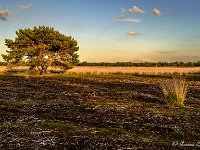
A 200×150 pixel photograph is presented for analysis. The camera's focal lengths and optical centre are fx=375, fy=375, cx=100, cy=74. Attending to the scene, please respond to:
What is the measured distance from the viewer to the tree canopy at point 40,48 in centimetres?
7412

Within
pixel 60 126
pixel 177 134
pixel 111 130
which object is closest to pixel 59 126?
pixel 60 126

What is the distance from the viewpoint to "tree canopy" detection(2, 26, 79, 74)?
74.1 meters

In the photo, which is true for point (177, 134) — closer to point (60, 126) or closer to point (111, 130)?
point (111, 130)

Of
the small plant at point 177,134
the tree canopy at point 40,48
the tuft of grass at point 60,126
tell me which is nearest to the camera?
the small plant at point 177,134

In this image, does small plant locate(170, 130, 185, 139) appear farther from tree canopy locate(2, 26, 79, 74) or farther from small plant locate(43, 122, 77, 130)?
tree canopy locate(2, 26, 79, 74)

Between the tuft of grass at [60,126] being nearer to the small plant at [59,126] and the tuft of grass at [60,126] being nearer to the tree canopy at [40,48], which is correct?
the small plant at [59,126]

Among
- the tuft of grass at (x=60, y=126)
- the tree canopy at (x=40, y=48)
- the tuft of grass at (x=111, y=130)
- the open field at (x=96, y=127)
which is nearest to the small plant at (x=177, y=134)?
the open field at (x=96, y=127)

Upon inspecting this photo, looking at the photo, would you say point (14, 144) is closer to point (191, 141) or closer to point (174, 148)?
point (174, 148)

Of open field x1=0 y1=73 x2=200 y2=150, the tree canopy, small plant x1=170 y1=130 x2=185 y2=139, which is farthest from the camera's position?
the tree canopy

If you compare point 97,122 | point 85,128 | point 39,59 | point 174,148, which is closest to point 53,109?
point 97,122

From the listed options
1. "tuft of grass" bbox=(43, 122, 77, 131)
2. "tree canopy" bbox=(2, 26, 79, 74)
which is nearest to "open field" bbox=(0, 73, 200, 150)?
"tuft of grass" bbox=(43, 122, 77, 131)

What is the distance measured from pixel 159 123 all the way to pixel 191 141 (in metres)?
3.10

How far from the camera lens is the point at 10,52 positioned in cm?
7469

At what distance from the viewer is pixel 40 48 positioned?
244 ft
